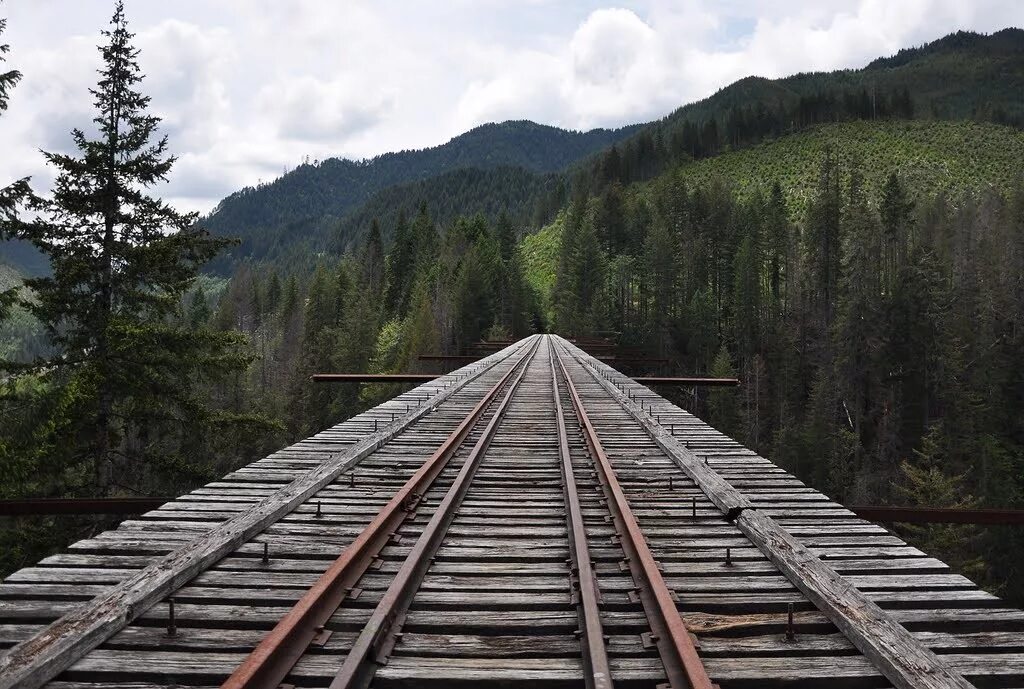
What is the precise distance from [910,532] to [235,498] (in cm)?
3993

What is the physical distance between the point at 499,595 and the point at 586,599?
61 cm

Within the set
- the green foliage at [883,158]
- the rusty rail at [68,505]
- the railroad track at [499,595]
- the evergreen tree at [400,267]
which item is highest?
the green foliage at [883,158]

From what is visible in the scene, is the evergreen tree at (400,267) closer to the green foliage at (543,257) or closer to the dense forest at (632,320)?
the dense forest at (632,320)

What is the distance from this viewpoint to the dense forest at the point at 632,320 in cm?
1574

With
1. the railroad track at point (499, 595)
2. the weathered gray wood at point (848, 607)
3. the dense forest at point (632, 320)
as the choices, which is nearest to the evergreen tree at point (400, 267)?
the dense forest at point (632, 320)

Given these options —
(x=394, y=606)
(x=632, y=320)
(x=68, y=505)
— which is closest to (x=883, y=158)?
(x=632, y=320)

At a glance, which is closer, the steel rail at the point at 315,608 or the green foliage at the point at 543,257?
the steel rail at the point at 315,608

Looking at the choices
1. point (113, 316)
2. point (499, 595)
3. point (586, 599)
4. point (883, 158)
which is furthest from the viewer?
Answer: point (883, 158)

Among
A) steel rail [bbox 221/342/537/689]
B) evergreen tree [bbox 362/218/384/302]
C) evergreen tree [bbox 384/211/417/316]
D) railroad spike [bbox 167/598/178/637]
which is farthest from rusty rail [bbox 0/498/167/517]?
evergreen tree [bbox 362/218/384/302]

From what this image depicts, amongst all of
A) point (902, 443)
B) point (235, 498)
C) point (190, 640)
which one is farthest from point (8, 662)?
point (902, 443)

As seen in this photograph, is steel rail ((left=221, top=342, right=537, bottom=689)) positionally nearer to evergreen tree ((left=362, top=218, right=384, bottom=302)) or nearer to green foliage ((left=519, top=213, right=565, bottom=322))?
green foliage ((left=519, top=213, right=565, bottom=322))

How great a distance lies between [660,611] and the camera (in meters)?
4.02

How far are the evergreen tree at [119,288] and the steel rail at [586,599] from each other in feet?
40.2

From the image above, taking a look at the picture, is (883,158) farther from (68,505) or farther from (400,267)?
(68,505)
